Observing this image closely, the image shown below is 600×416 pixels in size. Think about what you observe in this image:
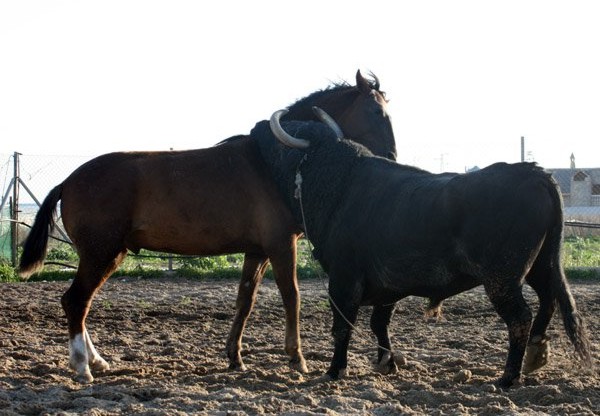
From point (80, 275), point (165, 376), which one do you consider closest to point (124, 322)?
point (80, 275)

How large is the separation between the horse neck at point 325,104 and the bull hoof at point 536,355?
291cm

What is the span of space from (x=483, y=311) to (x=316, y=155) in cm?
415

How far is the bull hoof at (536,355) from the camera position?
6301mm

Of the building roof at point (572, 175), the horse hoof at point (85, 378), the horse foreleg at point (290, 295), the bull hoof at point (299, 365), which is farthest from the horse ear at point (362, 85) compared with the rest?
the building roof at point (572, 175)

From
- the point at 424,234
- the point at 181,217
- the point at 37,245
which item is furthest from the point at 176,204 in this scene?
the point at 424,234

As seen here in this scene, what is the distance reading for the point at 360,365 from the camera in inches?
280

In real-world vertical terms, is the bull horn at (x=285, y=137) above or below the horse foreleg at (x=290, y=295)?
above

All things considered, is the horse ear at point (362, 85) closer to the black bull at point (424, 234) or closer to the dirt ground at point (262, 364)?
the black bull at point (424, 234)

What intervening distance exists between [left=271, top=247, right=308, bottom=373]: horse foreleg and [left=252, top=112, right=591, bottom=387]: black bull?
1.13ft

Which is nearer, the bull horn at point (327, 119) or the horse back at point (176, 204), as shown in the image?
the horse back at point (176, 204)

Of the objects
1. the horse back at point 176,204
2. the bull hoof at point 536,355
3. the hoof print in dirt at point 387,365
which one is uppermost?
the horse back at point 176,204

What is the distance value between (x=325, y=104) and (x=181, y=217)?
175cm

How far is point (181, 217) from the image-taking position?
7.45 metres

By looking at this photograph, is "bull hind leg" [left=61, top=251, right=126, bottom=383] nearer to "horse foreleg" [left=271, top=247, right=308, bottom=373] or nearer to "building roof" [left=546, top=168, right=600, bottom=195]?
"horse foreleg" [left=271, top=247, right=308, bottom=373]
